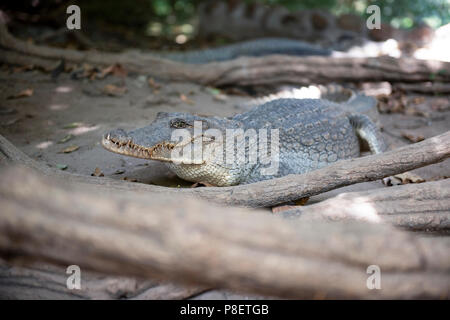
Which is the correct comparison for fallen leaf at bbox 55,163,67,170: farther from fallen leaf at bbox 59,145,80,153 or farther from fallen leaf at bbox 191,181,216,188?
fallen leaf at bbox 191,181,216,188

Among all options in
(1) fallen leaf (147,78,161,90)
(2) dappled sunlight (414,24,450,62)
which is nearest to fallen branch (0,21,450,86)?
(1) fallen leaf (147,78,161,90)

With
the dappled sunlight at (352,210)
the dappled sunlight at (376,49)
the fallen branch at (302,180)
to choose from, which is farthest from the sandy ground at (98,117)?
the dappled sunlight at (376,49)

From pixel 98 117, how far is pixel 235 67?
2.62 m

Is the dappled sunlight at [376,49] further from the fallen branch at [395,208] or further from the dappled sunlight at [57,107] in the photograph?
the fallen branch at [395,208]

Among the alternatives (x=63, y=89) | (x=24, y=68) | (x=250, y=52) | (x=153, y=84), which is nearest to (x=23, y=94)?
(x=63, y=89)

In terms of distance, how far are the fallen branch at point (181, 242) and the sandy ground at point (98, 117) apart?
1.66 m

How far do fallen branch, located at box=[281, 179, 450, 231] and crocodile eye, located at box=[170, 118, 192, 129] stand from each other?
1298 mm

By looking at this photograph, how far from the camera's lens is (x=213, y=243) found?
5.10ft

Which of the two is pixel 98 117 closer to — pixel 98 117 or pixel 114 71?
pixel 98 117

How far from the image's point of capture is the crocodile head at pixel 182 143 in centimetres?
326

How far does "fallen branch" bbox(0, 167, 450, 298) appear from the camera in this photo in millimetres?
1555

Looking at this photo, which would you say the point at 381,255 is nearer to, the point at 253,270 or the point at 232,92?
the point at 253,270

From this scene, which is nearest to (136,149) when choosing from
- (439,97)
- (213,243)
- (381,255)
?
(213,243)

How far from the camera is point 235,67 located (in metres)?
6.66
